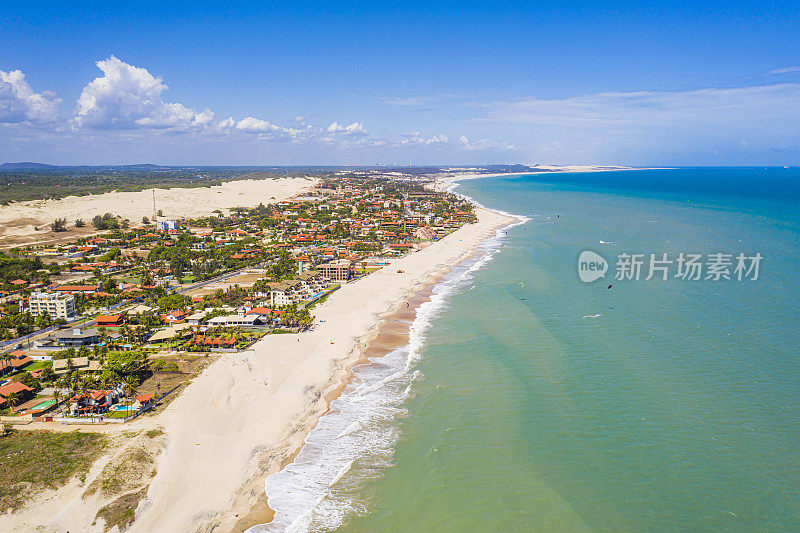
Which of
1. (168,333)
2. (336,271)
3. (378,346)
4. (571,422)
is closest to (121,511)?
(378,346)

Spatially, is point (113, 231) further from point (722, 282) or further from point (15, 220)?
point (722, 282)

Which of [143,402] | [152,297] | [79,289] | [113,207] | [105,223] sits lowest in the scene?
[143,402]

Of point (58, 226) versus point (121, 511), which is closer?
point (121, 511)

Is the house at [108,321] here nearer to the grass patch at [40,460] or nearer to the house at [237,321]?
the house at [237,321]

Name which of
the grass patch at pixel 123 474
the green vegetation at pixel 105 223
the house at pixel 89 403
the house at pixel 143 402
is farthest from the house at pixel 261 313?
the green vegetation at pixel 105 223

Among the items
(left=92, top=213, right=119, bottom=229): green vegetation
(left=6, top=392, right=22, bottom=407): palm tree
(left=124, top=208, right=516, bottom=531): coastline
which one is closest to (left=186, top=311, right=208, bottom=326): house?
(left=124, top=208, right=516, bottom=531): coastline

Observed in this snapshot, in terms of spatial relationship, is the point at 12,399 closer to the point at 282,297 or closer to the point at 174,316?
the point at 174,316

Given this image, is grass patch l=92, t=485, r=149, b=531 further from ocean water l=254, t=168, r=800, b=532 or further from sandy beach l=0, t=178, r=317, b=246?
sandy beach l=0, t=178, r=317, b=246
